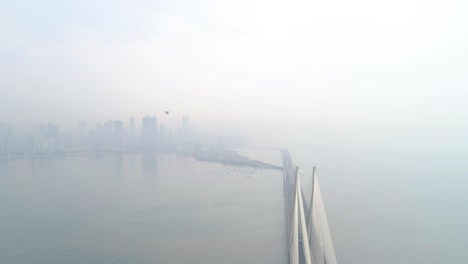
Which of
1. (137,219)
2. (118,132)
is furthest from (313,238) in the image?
(118,132)

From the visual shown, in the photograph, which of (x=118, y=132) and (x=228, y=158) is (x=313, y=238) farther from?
(x=118, y=132)

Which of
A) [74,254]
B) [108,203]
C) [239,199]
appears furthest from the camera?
[239,199]

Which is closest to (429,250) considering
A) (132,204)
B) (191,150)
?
(132,204)

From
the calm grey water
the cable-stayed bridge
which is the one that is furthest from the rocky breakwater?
the cable-stayed bridge

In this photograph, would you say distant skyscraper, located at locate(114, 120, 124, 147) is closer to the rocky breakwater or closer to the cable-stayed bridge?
the rocky breakwater

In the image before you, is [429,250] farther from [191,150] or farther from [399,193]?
[191,150]

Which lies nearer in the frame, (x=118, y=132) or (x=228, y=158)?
(x=228, y=158)

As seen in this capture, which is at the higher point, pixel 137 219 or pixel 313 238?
pixel 313 238

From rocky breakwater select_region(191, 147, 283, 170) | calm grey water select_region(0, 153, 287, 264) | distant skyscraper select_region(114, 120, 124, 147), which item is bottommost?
calm grey water select_region(0, 153, 287, 264)
